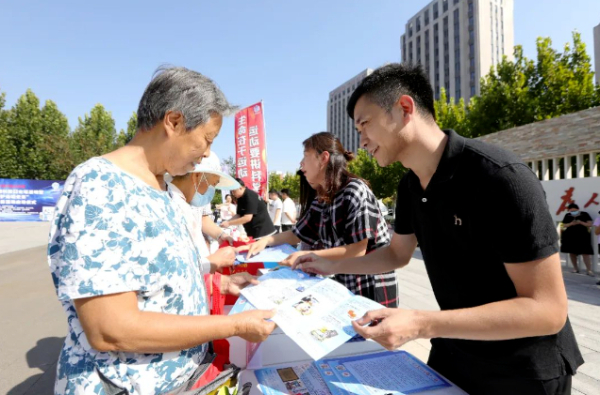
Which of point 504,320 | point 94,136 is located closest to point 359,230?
point 504,320

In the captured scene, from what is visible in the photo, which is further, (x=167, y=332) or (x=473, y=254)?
(x=473, y=254)

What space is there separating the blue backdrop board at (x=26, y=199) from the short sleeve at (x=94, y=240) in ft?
81.2

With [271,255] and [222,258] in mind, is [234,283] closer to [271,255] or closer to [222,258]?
[222,258]

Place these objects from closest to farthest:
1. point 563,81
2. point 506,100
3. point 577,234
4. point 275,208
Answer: point 577,234
point 275,208
point 563,81
point 506,100

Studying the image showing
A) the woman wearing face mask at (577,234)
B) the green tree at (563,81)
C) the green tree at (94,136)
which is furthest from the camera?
the green tree at (94,136)

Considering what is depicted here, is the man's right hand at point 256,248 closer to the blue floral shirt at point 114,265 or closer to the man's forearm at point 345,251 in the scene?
the man's forearm at point 345,251

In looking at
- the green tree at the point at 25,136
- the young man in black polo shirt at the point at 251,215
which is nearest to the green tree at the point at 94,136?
the green tree at the point at 25,136

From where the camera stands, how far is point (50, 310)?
4727 millimetres

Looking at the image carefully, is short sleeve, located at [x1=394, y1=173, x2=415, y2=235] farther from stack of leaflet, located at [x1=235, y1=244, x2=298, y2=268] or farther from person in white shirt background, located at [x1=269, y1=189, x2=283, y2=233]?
person in white shirt background, located at [x1=269, y1=189, x2=283, y2=233]

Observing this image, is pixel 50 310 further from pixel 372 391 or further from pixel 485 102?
pixel 485 102

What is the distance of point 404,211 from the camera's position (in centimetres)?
146

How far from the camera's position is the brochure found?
3.21 ft

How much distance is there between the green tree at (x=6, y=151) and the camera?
25.4 metres

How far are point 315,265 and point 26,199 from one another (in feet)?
85.6
